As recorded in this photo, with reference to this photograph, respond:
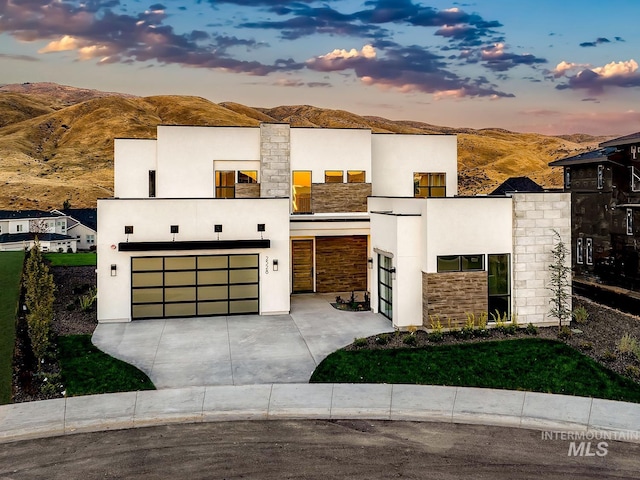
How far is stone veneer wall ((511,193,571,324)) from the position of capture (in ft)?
57.7

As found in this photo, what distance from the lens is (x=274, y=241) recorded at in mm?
19891

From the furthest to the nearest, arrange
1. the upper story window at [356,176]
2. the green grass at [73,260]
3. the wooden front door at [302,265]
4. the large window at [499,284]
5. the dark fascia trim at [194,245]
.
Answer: the green grass at [73,260]
the upper story window at [356,176]
the wooden front door at [302,265]
the dark fascia trim at [194,245]
the large window at [499,284]

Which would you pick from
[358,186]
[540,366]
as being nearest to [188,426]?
[540,366]

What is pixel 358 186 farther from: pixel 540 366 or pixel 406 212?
pixel 540 366

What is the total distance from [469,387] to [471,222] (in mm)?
6721

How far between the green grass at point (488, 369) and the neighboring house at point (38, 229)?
2122 inches

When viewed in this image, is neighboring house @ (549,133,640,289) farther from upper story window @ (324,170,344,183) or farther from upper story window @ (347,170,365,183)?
upper story window @ (324,170,344,183)

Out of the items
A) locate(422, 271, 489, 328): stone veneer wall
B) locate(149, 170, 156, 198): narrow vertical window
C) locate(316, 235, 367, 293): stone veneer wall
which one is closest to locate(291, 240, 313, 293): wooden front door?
locate(316, 235, 367, 293): stone veneer wall

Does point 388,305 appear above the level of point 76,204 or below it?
below

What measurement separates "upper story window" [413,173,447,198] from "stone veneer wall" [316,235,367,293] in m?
4.97

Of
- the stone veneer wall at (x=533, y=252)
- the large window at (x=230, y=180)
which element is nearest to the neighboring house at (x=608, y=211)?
the stone veneer wall at (x=533, y=252)

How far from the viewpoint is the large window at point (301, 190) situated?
24.6 m

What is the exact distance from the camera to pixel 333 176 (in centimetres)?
2505

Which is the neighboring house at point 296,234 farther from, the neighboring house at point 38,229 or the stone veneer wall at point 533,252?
the neighboring house at point 38,229
